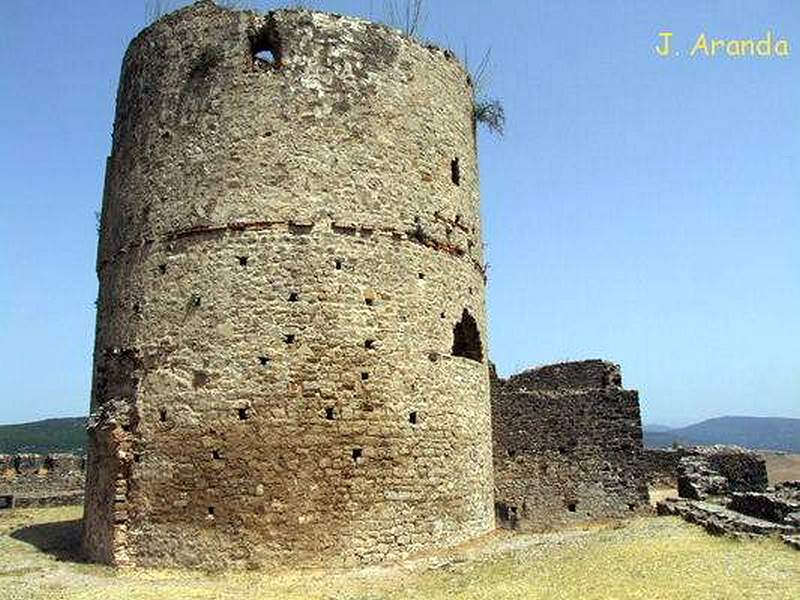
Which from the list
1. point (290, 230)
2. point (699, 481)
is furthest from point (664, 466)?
point (290, 230)

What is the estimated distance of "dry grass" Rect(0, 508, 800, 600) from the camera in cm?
859

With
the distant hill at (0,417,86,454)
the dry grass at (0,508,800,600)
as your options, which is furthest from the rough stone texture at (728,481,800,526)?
the distant hill at (0,417,86,454)

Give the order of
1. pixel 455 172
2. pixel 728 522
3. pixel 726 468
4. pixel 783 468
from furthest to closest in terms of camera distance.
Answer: pixel 783 468
pixel 726 468
pixel 455 172
pixel 728 522

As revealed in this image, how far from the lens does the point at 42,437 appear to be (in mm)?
70125

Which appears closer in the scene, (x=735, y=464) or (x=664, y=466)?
(x=735, y=464)

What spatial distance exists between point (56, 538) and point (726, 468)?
14.3 meters

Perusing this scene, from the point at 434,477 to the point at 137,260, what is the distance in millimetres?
5910

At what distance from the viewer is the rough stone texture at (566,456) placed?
15234mm

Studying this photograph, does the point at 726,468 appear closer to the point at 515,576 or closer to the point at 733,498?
the point at 733,498

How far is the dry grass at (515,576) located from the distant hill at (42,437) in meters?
52.3

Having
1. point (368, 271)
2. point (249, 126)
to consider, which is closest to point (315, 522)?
point (368, 271)

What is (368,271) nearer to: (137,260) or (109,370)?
(137,260)

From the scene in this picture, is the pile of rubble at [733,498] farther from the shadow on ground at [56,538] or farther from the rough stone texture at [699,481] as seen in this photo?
the shadow on ground at [56,538]

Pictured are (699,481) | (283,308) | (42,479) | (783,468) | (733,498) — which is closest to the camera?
(283,308)
